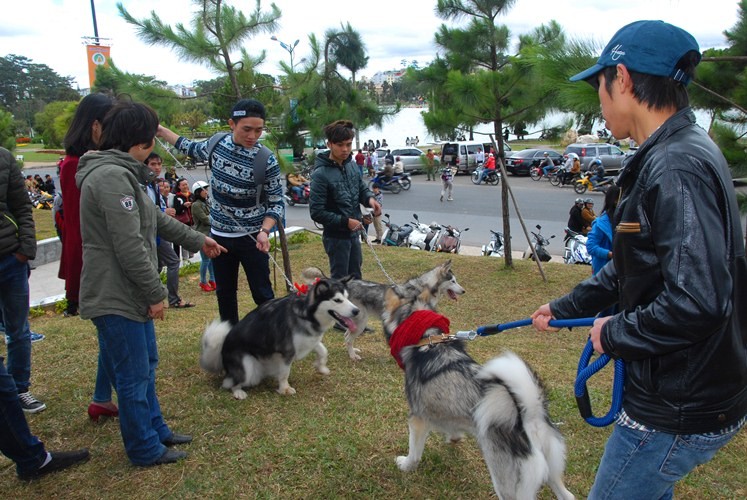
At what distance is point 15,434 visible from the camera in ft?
7.84

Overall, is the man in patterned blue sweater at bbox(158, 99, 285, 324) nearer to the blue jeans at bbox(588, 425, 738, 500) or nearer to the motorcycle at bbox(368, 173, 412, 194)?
the blue jeans at bbox(588, 425, 738, 500)

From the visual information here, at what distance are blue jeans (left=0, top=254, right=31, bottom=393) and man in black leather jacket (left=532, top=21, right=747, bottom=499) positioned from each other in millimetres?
3298

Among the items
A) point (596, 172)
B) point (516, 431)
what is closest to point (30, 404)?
point (516, 431)

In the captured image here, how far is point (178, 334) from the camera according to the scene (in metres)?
4.92

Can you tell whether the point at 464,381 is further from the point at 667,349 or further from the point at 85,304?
the point at 85,304

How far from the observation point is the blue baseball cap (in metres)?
1.24

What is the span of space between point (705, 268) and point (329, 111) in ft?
22.8

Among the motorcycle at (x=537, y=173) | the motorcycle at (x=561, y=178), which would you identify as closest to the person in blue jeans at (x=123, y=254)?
the motorcycle at (x=561, y=178)

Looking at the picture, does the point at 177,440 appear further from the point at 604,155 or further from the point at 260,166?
the point at 604,155

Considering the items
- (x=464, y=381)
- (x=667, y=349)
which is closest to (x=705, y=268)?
(x=667, y=349)

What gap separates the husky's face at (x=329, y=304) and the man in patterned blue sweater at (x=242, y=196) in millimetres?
486

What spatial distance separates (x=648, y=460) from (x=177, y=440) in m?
2.56

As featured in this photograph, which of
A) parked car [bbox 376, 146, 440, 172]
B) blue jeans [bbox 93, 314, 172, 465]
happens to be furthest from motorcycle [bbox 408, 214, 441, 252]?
parked car [bbox 376, 146, 440, 172]

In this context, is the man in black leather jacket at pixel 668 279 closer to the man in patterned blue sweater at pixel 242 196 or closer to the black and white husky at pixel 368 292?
the man in patterned blue sweater at pixel 242 196
